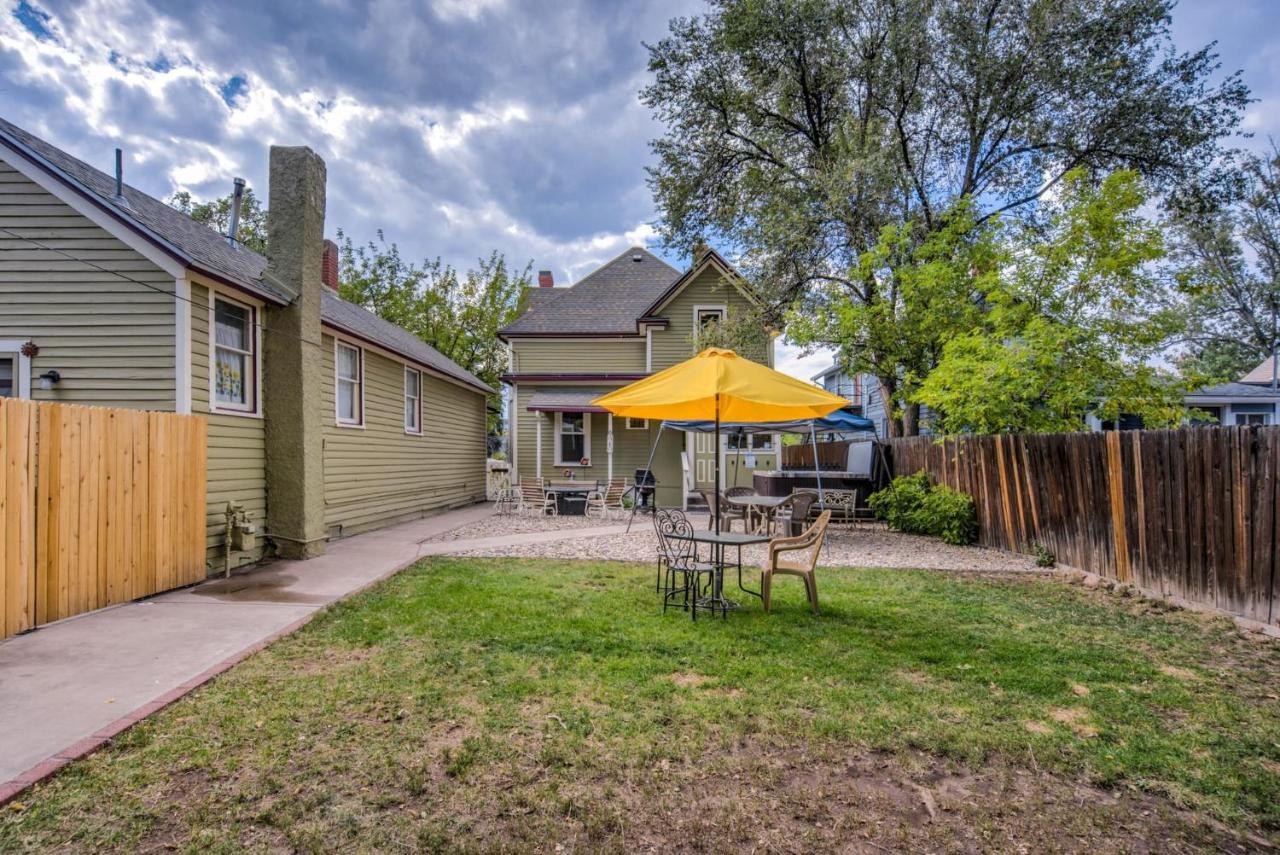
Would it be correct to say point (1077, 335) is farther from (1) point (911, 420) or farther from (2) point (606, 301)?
(2) point (606, 301)

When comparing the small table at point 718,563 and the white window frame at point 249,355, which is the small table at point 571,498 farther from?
the small table at point 718,563

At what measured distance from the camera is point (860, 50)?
14.1 m

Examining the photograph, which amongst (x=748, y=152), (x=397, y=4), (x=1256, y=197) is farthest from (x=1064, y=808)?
(x=1256, y=197)

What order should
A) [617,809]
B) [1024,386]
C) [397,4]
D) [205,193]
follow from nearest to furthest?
1. [617,809]
2. [1024,386]
3. [397,4]
4. [205,193]

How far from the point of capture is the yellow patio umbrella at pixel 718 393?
5.93 meters

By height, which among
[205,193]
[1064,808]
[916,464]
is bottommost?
[1064,808]

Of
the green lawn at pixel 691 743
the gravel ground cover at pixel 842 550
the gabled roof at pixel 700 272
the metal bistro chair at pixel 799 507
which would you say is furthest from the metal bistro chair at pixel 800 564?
the gabled roof at pixel 700 272

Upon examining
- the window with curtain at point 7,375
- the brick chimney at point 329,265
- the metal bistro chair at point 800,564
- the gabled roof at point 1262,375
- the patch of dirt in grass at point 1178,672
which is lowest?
the patch of dirt in grass at point 1178,672

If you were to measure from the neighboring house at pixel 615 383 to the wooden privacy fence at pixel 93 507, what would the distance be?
433 inches

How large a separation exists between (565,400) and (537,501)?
3273 millimetres

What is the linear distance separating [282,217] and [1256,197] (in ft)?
112

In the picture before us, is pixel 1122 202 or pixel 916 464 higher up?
pixel 1122 202

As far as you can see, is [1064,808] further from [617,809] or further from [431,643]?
[431,643]

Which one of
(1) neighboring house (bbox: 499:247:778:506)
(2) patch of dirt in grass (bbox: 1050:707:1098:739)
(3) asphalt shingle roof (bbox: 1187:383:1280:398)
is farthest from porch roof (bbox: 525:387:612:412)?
(3) asphalt shingle roof (bbox: 1187:383:1280:398)
